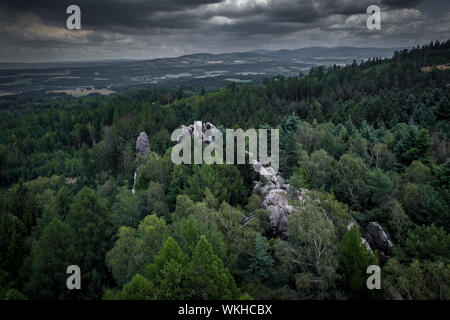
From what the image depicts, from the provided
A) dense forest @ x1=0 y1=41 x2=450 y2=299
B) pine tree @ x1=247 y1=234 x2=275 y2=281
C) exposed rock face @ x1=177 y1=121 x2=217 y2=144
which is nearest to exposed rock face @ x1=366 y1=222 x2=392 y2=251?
dense forest @ x1=0 y1=41 x2=450 y2=299

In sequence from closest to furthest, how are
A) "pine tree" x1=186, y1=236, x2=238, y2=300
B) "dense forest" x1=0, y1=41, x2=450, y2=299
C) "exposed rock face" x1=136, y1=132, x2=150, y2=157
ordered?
"pine tree" x1=186, y1=236, x2=238, y2=300, "dense forest" x1=0, y1=41, x2=450, y2=299, "exposed rock face" x1=136, y1=132, x2=150, y2=157

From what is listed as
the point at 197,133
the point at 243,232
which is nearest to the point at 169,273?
the point at 243,232

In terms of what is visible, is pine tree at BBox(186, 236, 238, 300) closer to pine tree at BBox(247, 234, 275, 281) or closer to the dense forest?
the dense forest

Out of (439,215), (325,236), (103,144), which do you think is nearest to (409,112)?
(439,215)

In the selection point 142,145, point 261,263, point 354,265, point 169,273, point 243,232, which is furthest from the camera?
point 142,145

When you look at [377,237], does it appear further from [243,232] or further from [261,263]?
[243,232]

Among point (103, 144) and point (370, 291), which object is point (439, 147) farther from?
point (103, 144)

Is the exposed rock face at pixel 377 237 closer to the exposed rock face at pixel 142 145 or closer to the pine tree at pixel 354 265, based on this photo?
the pine tree at pixel 354 265
